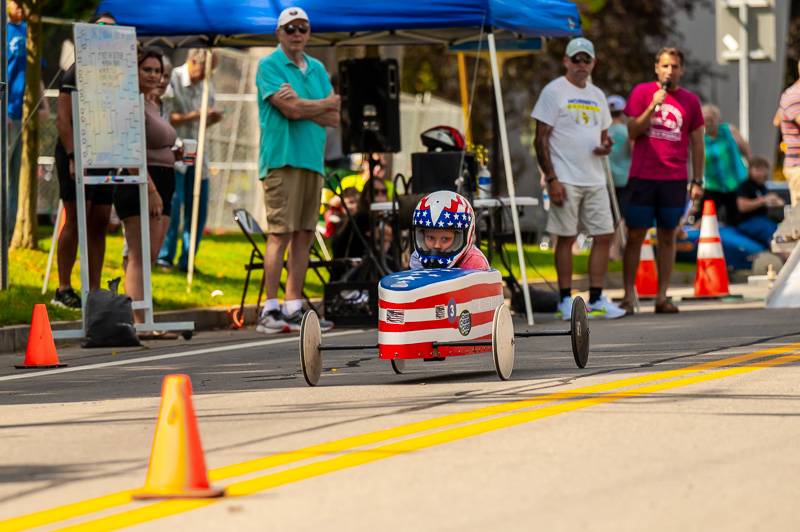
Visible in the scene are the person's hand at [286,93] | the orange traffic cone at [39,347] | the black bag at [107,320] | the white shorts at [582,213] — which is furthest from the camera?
the white shorts at [582,213]

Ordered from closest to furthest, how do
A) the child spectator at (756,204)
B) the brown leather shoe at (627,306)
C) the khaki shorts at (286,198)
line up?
the khaki shorts at (286,198), the brown leather shoe at (627,306), the child spectator at (756,204)

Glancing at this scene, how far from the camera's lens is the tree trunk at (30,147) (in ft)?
63.7

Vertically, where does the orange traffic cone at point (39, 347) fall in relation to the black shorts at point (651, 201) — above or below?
below

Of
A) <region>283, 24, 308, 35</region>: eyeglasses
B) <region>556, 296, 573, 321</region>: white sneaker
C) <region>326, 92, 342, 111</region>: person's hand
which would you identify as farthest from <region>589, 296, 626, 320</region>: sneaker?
<region>283, 24, 308, 35</region>: eyeglasses

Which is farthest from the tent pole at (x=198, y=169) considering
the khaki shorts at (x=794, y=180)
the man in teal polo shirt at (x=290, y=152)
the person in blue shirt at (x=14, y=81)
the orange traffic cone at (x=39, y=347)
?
the khaki shorts at (x=794, y=180)

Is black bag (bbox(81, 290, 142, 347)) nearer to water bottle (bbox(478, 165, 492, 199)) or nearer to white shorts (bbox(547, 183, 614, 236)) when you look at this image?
white shorts (bbox(547, 183, 614, 236))

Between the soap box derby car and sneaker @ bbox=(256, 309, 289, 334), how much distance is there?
4.88 m

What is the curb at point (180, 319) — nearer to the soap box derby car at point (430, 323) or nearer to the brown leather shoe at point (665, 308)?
the brown leather shoe at point (665, 308)

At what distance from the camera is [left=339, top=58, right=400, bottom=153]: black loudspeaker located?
60.1 ft

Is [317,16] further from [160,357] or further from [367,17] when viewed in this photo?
[160,357]

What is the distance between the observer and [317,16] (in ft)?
53.8

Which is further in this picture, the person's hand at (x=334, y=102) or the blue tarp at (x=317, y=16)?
the blue tarp at (x=317, y=16)

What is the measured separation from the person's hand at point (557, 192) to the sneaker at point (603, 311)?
952 mm

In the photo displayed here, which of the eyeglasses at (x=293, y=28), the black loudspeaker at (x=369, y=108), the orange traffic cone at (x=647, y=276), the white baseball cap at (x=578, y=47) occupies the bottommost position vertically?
the orange traffic cone at (x=647, y=276)
